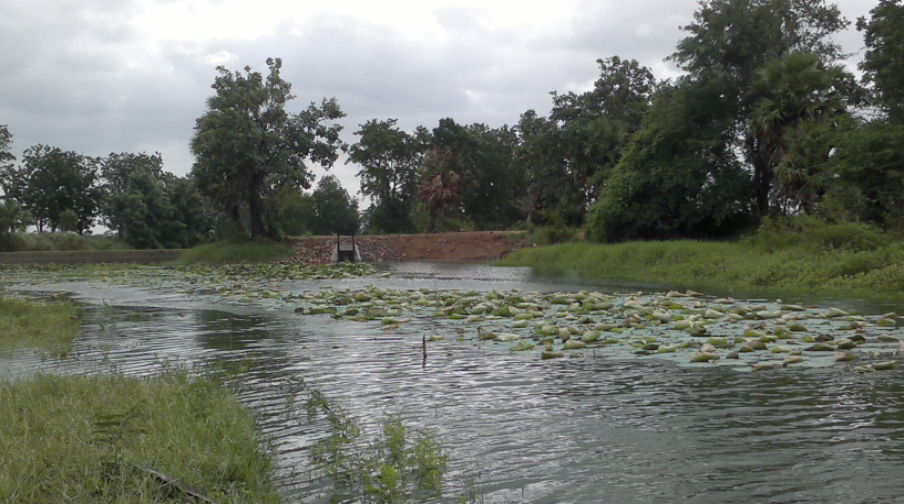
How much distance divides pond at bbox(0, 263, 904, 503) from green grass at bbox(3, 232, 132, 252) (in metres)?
47.6

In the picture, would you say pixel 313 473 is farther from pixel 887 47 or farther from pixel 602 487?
pixel 887 47

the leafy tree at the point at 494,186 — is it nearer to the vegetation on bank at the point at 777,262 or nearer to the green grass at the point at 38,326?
the vegetation on bank at the point at 777,262

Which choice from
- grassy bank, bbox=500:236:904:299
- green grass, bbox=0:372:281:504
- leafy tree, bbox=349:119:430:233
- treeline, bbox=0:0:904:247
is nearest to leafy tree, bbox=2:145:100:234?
treeline, bbox=0:0:904:247

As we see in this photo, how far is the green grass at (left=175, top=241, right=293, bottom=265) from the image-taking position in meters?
48.0

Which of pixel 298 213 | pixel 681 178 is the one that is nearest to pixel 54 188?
pixel 298 213

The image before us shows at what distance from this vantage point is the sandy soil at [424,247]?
51844 millimetres

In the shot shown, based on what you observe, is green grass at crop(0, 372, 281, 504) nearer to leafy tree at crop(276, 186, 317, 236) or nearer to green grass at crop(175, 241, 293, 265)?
green grass at crop(175, 241, 293, 265)

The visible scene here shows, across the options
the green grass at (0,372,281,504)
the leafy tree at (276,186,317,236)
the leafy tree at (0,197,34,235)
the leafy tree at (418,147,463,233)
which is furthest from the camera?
the leafy tree at (276,186,317,236)

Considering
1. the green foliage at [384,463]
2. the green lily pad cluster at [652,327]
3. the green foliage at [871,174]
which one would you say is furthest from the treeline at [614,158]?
the green foliage at [384,463]

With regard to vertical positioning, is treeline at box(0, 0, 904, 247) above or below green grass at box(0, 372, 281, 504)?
above

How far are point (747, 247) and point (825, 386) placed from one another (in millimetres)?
20383

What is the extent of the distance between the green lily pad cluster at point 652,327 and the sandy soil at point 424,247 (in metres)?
34.2

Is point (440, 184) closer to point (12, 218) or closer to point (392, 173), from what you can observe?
point (392, 173)

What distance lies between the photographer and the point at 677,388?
8414 mm
